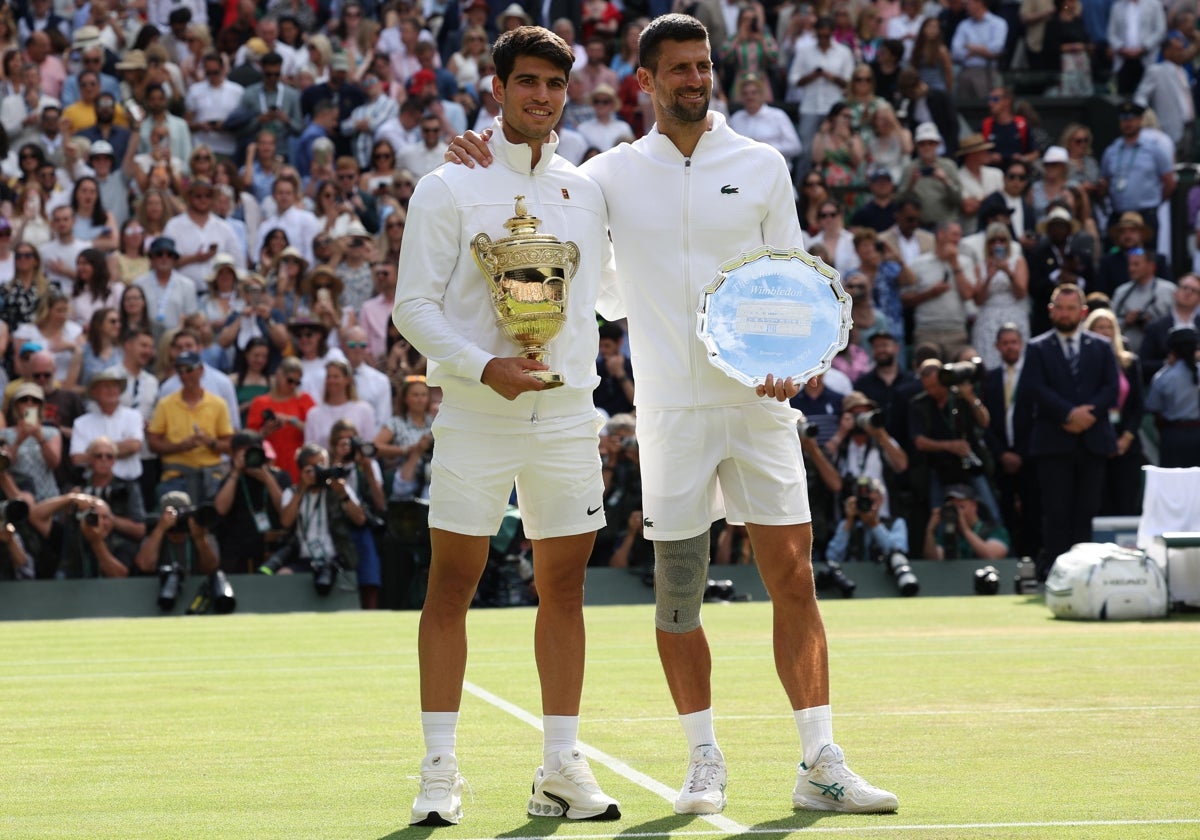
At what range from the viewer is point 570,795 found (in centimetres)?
550

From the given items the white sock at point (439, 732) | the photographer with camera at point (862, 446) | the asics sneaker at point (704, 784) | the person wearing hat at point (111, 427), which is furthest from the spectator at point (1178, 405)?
the white sock at point (439, 732)

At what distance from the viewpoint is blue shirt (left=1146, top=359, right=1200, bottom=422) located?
53.8 feet

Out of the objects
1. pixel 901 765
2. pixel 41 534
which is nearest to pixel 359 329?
pixel 41 534

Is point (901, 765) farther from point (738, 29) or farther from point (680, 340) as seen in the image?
point (738, 29)

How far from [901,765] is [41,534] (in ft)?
32.8

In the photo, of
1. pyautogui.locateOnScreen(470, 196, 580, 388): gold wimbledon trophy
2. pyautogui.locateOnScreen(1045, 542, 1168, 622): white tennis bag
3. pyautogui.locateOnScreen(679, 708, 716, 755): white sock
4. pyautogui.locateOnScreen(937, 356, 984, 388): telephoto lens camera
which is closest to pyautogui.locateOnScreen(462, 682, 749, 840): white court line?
pyautogui.locateOnScreen(679, 708, 716, 755): white sock

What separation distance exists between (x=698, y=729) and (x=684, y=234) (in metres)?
1.47

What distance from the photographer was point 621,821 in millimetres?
5418

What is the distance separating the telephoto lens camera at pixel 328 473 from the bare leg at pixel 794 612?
9348 mm

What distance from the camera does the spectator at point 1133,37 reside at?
2202cm

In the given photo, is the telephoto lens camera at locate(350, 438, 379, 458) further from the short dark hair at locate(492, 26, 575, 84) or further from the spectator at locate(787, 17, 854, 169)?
the short dark hair at locate(492, 26, 575, 84)

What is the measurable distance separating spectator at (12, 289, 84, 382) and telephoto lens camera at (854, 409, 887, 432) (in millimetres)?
6431

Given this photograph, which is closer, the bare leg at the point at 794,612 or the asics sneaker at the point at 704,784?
the asics sneaker at the point at 704,784

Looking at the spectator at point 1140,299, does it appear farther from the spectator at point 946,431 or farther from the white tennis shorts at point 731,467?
the white tennis shorts at point 731,467
